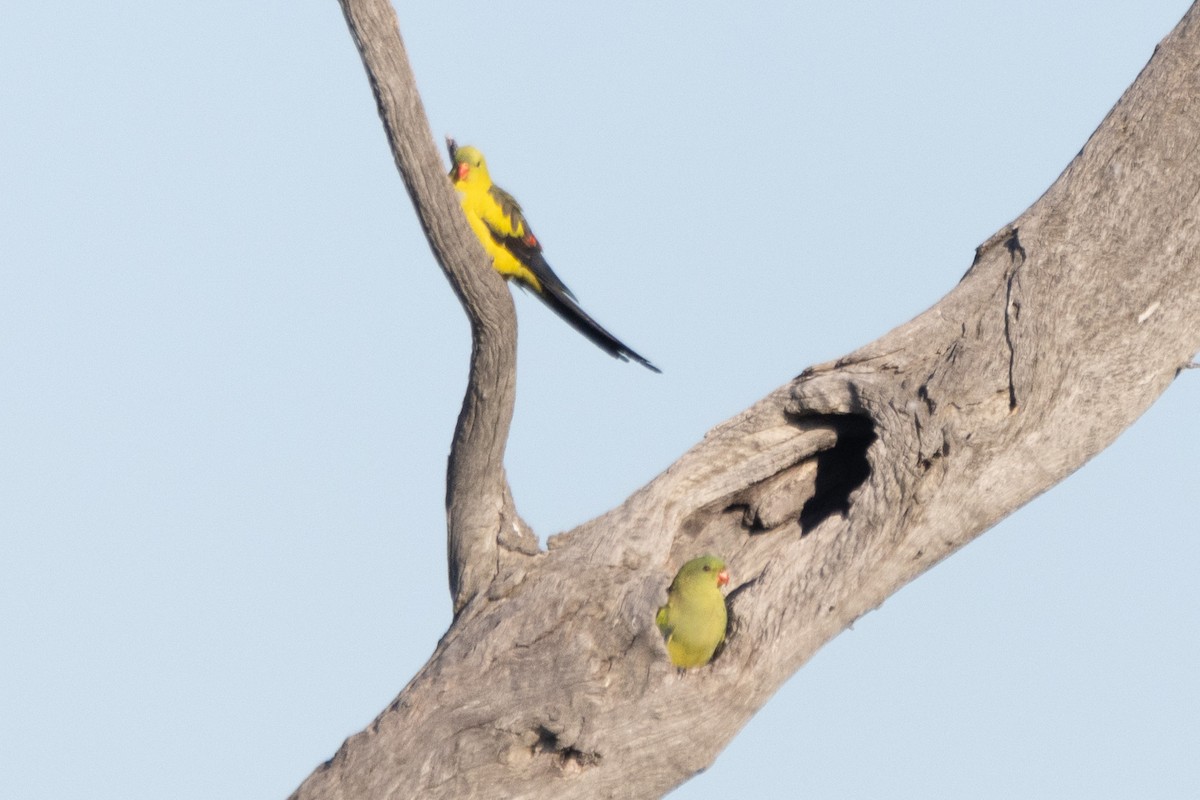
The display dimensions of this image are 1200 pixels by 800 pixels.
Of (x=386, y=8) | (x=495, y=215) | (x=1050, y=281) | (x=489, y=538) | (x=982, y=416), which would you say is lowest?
(x=982, y=416)

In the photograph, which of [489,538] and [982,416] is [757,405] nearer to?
[982,416]

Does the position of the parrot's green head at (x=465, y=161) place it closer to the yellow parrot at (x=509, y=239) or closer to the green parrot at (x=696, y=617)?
the yellow parrot at (x=509, y=239)

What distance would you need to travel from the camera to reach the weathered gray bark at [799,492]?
14.1 feet

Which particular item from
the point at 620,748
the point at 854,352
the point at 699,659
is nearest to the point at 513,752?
the point at 620,748

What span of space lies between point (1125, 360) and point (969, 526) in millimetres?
869

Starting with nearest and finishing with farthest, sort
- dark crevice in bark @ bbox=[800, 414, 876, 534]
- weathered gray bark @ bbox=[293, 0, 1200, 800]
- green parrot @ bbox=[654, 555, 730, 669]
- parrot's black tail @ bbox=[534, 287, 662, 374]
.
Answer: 1. weathered gray bark @ bbox=[293, 0, 1200, 800]
2. green parrot @ bbox=[654, 555, 730, 669]
3. dark crevice in bark @ bbox=[800, 414, 876, 534]
4. parrot's black tail @ bbox=[534, 287, 662, 374]

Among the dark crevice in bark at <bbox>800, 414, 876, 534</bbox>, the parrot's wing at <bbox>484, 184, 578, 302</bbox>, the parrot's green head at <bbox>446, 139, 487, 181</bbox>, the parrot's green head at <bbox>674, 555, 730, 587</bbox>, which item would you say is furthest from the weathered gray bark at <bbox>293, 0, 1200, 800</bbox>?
the parrot's green head at <bbox>446, 139, 487, 181</bbox>

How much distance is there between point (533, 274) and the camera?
220 inches

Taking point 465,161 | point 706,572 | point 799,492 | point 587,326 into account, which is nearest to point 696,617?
point 706,572

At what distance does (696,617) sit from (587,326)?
1530 mm

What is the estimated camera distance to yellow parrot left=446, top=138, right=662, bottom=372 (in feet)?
17.8

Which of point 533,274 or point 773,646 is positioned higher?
point 533,274

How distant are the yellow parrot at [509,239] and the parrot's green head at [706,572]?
1001 millimetres

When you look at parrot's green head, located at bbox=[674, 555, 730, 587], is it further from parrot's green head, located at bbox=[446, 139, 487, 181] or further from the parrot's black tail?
parrot's green head, located at bbox=[446, 139, 487, 181]
